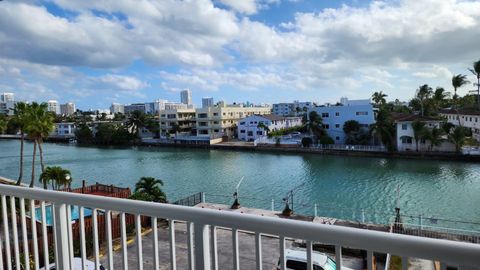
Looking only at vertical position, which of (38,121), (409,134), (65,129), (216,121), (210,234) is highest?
(216,121)

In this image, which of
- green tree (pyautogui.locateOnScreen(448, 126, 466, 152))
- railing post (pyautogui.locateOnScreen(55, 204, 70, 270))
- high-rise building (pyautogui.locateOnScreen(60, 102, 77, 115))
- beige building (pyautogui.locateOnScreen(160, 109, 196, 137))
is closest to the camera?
railing post (pyautogui.locateOnScreen(55, 204, 70, 270))

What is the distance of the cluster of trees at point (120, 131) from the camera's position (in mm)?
48875

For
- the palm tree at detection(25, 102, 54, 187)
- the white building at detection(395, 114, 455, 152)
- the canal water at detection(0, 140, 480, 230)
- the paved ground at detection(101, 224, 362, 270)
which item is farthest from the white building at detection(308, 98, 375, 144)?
the paved ground at detection(101, 224, 362, 270)

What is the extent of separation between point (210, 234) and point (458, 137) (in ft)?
102

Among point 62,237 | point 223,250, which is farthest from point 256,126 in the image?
point 62,237

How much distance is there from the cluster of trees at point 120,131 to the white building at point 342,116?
23.7 meters

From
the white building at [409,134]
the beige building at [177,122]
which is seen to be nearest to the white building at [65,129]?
the beige building at [177,122]

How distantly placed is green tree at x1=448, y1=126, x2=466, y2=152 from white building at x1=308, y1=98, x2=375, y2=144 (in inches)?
307

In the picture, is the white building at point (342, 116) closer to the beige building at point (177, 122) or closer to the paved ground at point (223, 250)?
the beige building at point (177, 122)

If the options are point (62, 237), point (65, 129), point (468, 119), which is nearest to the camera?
point (62, 237)

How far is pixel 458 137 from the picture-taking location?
2770cm

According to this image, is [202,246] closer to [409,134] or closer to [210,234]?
[210,234]

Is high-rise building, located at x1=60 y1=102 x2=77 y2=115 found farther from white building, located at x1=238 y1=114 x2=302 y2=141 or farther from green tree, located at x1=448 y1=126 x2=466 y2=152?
green tree, located at x1=448 y1=126 x2=466 y2=152

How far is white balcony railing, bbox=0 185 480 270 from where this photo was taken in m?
0.88
